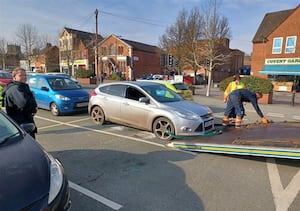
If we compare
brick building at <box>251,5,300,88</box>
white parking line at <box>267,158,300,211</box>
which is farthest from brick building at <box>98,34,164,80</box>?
white parking line at <box>267,158,300,211</box>

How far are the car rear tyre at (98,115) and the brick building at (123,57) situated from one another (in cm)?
3380

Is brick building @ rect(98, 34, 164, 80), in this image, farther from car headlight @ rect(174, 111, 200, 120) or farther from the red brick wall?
car headlight @ rect(174, 111, 200, 120)

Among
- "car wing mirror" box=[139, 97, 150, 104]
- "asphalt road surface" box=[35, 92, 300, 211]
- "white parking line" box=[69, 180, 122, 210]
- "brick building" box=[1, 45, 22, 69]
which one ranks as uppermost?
"brick building" box=[1, 45, 22, 69]

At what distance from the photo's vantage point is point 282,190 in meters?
3.37

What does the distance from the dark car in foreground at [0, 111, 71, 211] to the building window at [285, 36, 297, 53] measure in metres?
29.5

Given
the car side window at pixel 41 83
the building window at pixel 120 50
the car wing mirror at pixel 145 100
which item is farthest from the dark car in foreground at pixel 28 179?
the building window at pixel 120 50

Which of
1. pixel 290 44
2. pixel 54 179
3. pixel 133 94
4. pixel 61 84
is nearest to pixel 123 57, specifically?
pixel 290 44

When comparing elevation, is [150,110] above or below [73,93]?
below

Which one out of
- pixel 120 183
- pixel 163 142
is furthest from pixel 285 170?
pixel 120 183

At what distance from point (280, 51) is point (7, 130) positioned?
30059 mm

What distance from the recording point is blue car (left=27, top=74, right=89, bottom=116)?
8477 mm

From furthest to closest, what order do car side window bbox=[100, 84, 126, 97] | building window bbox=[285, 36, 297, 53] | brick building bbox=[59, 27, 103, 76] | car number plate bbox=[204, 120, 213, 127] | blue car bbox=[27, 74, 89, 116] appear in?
brick building bbox=[59, 27, 103, 76]
building window bbox=[285, 36, 297, 53]
blue car bbox=[27, 74, 89, 116]
car side window bbox=[100, 84, 126, 97]
car number plate bbox=[204, 120, 213, 127]

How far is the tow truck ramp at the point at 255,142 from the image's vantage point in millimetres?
3947

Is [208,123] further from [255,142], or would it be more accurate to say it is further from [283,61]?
[283,61]
